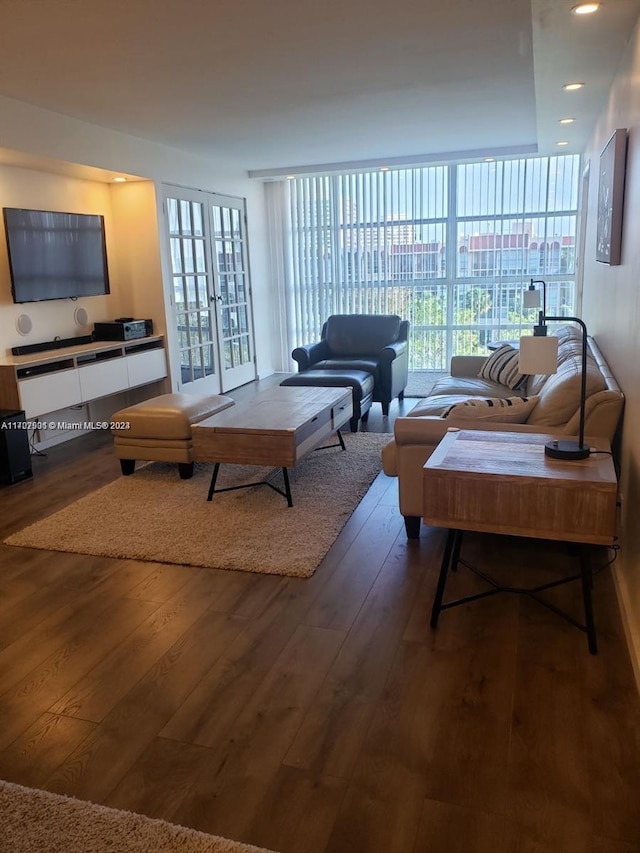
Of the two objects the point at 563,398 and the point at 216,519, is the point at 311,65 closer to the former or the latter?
the point at 563,398

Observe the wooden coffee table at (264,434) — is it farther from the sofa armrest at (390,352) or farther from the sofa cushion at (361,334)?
the sofa cushion at (361,334)

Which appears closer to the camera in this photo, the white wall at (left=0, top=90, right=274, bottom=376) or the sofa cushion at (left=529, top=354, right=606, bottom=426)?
the sofa cushion at (left=529, top=354, right=606, bottom=426)

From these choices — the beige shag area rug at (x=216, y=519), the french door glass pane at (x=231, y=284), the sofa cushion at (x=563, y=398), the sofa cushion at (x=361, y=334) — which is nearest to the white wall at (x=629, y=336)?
the sofa cushion at (x=563, y=398)

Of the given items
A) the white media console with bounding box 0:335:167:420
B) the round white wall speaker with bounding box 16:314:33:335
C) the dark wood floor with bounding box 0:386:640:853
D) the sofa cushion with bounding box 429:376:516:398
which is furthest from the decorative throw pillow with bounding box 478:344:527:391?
the round white wall speaker with bounding box 16:314:33:335

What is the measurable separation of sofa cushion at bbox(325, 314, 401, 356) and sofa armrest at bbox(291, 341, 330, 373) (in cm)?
18

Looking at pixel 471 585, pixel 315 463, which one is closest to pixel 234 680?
pixel 471 585

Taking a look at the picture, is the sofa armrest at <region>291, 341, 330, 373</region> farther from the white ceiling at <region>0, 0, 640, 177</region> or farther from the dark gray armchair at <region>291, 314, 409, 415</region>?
the white ceiling at <region>0, 0, 640, 177</region>

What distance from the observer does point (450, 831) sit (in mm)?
1618

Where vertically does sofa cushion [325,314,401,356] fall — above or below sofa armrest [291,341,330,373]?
above

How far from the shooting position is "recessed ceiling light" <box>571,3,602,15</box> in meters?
2.49

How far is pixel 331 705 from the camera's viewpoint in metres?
2.10

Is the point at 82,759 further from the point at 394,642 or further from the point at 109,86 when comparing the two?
the point at 109,86

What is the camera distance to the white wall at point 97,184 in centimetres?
467

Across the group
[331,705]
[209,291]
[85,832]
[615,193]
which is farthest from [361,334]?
[85,832]
